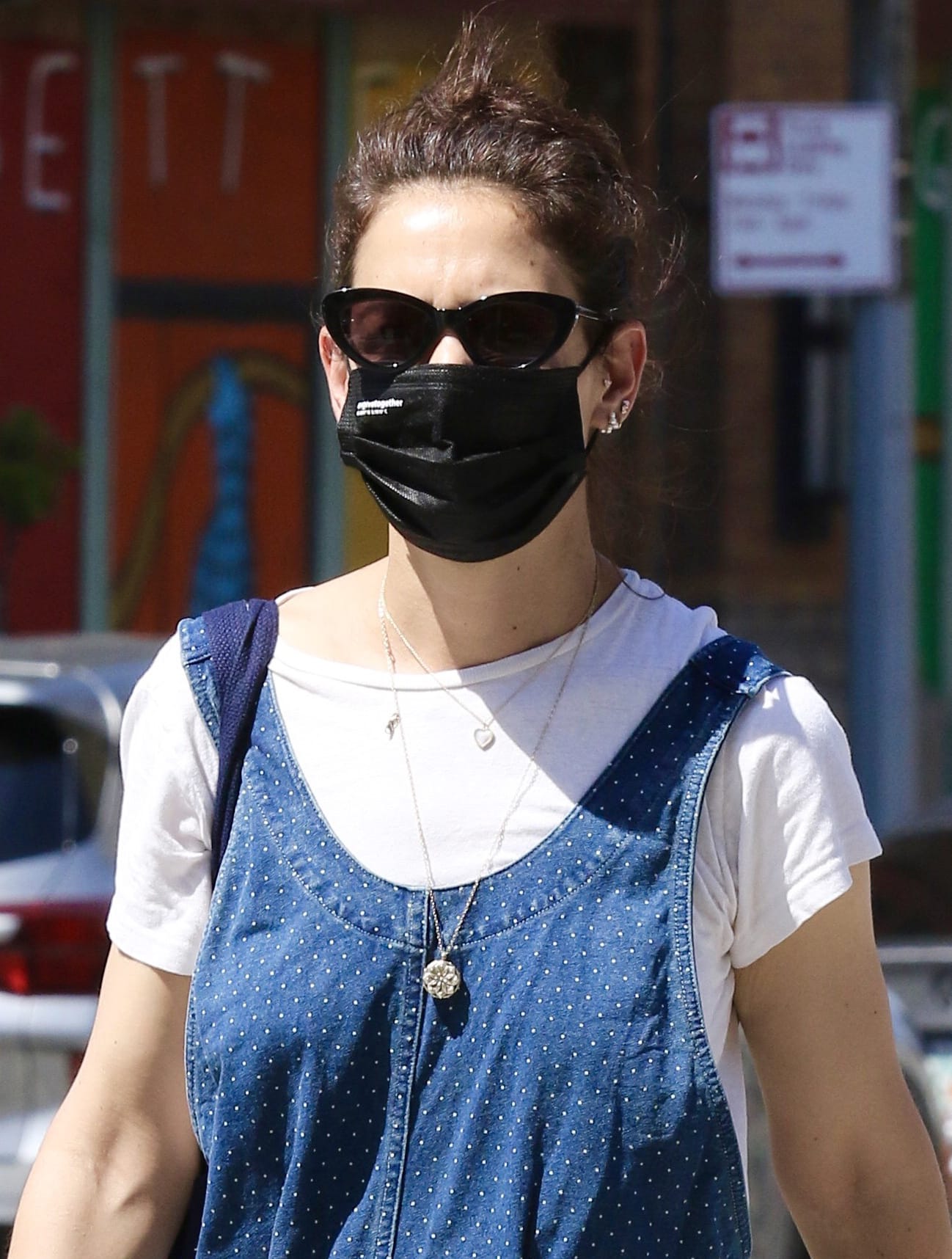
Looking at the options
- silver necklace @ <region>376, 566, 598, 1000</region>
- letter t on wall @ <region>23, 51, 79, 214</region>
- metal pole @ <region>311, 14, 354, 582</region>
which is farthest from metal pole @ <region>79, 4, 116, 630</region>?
silver necklace @ <region>376, 566, 598, 1000</region>

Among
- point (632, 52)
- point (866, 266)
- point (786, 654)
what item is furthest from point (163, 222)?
point (866, 266)

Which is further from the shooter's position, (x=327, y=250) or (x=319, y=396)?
(x=319, y=396)

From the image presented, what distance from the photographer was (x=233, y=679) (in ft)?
6.02

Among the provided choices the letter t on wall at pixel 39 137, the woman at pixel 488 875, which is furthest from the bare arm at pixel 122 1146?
the letter t on wall at pixel 39 137

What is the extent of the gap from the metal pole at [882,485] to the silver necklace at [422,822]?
489 cm

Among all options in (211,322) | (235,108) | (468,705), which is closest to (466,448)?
(468,705)

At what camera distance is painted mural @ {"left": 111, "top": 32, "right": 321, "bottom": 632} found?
9.85 meters

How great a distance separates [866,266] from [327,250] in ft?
15.2

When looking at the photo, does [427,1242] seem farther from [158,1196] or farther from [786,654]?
[786,654]

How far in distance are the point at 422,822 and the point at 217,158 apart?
8.69 m

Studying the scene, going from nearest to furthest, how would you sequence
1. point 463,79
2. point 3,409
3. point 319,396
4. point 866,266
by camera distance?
point 463,79, point 866,266, point 3,409, point 319,396

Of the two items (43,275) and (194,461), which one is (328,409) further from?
(43,275)

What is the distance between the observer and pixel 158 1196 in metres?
1.78

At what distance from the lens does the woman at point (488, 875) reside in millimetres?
1645
